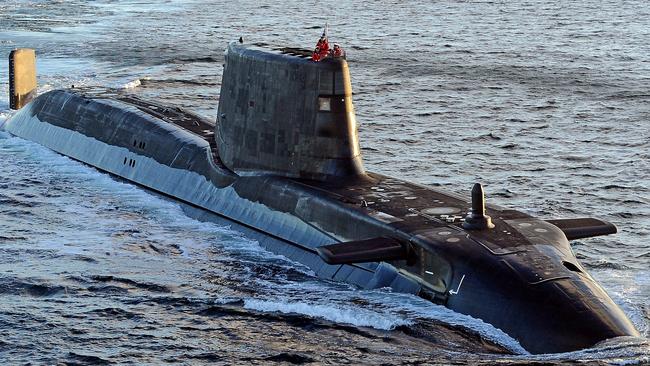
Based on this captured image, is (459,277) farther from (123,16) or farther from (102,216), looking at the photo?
(123,16)

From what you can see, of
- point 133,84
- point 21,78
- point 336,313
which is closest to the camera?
point 336,313

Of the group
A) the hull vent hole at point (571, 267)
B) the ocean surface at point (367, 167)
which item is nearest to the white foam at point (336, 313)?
the ocean surface at point (367, 167)

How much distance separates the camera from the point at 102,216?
33.3m

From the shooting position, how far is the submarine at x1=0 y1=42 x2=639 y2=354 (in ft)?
74.9

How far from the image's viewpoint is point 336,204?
27625 mm

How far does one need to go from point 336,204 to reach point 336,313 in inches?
150

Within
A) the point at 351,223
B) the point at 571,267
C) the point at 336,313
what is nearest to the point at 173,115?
the point at 351,223

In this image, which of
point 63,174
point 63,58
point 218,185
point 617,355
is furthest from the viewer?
point 63,58

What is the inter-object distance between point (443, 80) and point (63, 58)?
20.1 meters

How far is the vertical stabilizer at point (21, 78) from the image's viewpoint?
48031mm

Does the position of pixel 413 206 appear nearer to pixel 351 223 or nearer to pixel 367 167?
pixel 351 223

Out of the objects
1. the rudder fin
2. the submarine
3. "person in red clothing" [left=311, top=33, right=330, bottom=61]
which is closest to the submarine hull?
the submarine

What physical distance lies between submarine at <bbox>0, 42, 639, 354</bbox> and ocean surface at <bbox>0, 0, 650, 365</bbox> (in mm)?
543

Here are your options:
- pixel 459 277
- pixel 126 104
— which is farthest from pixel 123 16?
pixel 459 277
